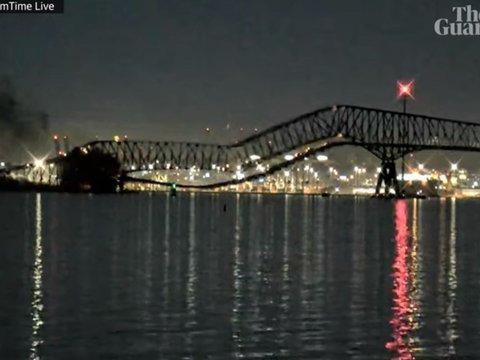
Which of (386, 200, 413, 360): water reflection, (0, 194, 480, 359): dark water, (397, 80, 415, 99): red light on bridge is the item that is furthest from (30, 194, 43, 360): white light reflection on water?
(397, 80, 415, 99): red light on bridge

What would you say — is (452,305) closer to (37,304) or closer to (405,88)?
(37,304)

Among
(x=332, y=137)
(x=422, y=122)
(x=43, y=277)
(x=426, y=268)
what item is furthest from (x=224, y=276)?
(x=422, y=122)

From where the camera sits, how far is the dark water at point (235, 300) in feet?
66.8

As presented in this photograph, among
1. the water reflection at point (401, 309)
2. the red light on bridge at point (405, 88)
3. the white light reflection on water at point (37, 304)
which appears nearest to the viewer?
the white light reflection on water at point (37, 304)

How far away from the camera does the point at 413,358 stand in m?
19.3

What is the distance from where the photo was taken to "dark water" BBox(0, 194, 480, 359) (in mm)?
20375

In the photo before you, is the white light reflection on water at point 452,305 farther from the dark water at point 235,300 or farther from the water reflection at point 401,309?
the water reflection at point 401,309

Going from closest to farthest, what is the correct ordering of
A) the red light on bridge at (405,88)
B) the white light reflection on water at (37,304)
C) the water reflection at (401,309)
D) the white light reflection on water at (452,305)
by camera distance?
the white light reflection on water at (37,304), the water reflection at (401,309), the white light reflection on water at (452,305), the red light on bridge at (405,88)

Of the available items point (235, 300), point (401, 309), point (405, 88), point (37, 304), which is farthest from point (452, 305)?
point (405, 88)

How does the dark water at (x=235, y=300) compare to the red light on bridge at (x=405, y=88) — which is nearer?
the dark water at (x=235, y=300)

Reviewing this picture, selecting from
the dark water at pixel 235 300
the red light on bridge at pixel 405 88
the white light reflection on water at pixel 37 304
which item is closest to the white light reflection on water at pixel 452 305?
the dark water at pixel 235 300

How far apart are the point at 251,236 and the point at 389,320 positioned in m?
33.8

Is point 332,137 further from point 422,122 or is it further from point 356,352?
point 356,352

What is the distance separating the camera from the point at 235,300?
27234mm
